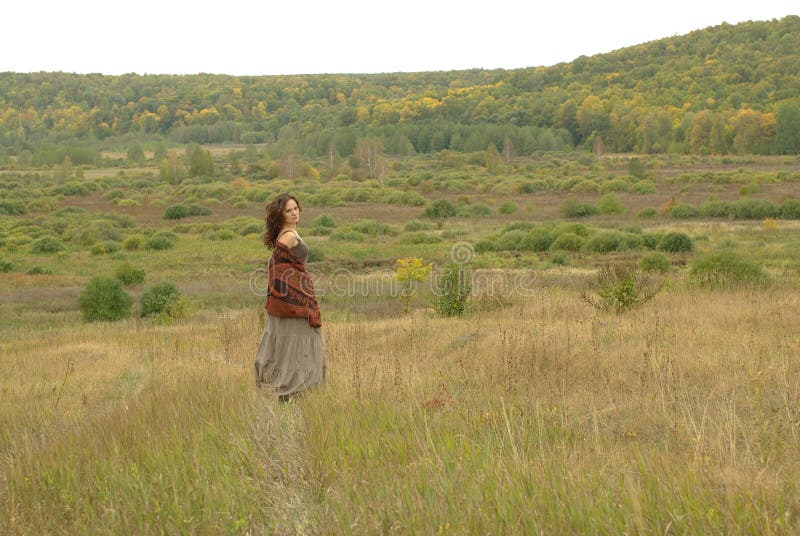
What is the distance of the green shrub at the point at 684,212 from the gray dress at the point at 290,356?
36.6 metres

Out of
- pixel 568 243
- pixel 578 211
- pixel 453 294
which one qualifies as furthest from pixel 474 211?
pixel 453 294

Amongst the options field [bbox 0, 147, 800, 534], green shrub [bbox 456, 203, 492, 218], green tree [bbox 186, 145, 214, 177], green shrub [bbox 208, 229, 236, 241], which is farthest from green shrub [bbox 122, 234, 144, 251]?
green tree [bbox 186, 145, 214, 177]

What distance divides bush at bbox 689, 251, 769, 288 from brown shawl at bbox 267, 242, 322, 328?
32.2ft

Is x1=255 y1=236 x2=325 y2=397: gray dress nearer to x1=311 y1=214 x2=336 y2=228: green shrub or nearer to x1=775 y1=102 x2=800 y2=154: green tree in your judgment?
x1=311 y1=214 x2=336 y2=228: green shrub

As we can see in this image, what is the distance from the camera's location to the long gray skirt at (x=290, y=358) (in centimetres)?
565

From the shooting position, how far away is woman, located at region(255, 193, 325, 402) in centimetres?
568

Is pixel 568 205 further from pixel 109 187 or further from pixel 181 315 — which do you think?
pixel 109 187

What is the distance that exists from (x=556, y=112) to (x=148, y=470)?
115m

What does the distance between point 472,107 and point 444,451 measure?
126 meters

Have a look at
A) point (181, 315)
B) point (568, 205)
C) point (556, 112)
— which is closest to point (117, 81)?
point (556, 112)

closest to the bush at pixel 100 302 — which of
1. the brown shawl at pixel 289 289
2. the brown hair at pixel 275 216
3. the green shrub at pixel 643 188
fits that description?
the brown hair at pixel 275 216

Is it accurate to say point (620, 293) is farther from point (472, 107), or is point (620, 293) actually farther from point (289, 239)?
point (472, 107)

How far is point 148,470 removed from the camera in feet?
12.6

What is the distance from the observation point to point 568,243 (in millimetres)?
30188
